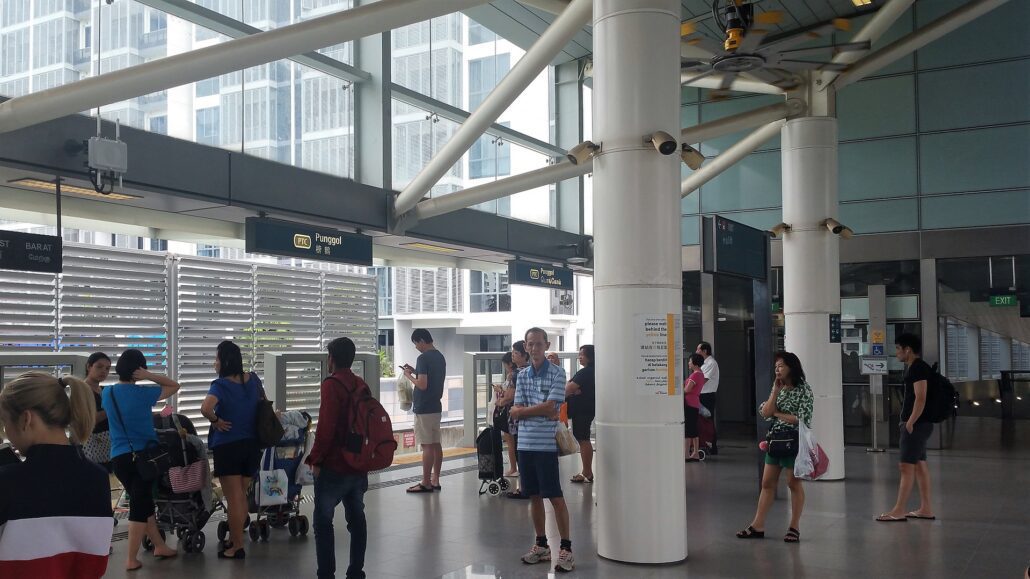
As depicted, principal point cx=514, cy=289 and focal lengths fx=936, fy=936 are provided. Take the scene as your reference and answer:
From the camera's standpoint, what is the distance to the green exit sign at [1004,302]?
15.8 meters

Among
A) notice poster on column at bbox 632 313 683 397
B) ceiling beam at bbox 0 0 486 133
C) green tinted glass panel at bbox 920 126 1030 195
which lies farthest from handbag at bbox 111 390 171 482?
green tinted glass panel at bbox 920 126 1030 195

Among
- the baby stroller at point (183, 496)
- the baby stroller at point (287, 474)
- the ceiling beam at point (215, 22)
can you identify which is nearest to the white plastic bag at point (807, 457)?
the baby stroller at point (287, 474)

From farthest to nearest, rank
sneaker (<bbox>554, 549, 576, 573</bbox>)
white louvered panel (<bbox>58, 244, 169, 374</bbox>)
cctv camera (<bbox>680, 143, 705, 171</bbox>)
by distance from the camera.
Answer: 1. white louvered panel (<bbox>58, 244, 169, 374</bbox>)
2. cctv camera (<bbox>680, 143, 705, 171</bbox>)
3. sneaker (<bbox>554, 549, 576, 573</bbox>)

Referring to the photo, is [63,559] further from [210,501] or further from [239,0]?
[239,0]

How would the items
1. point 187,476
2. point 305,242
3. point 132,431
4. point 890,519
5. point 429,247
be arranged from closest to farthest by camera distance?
point 132,431 < point 187,476 < point 890,519 < point 305,242 < point 429,247

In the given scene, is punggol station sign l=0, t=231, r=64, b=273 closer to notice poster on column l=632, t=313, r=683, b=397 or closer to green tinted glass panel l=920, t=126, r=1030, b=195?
notice poster on column l=632, t=313, r=683, b=397

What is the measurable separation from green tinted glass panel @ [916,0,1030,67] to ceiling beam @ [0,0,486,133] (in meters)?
11.6

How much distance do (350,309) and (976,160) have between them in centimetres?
1086

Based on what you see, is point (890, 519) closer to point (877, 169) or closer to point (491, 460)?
point (491, 460)

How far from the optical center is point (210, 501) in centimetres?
757

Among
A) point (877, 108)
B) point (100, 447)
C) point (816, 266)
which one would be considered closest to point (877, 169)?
point (877, 108)

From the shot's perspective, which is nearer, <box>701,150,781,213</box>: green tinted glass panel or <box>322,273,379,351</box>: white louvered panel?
<box>322,273,379,351</box>: white louvered panel

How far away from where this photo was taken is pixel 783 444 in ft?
25.5

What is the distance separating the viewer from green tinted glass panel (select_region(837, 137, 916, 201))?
16.5 meters
